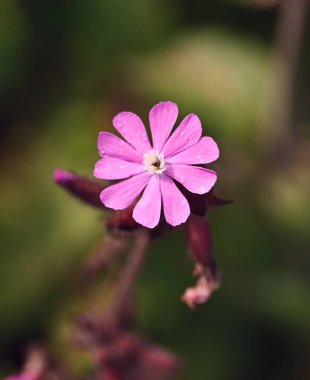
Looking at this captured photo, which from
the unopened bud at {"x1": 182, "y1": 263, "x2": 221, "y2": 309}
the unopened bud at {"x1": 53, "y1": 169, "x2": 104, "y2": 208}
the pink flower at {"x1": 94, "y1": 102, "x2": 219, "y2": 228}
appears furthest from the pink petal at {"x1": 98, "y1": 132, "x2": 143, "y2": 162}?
the unopened bud at {"x1": 182, "y1": 263, "x2": 221, "y2": 309}

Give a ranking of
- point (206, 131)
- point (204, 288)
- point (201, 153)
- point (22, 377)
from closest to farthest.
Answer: point (201, 153) < point (204, 288) < point (22, 377) < point (206, 131)

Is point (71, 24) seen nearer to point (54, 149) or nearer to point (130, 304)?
point (54, 149)

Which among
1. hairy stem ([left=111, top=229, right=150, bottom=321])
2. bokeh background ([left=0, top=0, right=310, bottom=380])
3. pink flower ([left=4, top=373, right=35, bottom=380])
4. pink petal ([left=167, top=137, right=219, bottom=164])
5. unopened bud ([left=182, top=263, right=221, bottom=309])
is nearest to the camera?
pink petal ([left=167, top=137, right=219, bottom=164])

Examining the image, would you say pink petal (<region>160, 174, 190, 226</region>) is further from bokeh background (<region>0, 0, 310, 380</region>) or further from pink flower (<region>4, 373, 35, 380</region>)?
bokeh background (<region>0, 0, 310, 380</region>)

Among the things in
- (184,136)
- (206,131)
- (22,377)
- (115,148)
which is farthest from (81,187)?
(206,131)

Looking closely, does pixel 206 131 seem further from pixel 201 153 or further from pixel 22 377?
pixel 201 153

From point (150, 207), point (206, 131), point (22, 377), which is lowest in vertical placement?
point (22, 377)
